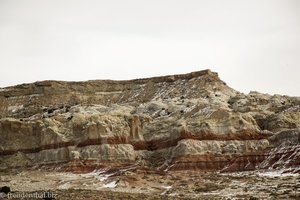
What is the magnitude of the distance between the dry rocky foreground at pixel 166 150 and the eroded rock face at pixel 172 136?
0.13 meters

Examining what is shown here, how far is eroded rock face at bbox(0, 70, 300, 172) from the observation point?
67125mm

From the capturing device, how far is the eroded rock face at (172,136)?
67125 mm

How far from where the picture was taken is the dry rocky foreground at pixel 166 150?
55.2 meters

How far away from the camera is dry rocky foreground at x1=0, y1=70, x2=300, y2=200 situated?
5519 centimetres

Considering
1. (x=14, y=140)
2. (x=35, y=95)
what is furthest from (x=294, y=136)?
(x=35, y=95)

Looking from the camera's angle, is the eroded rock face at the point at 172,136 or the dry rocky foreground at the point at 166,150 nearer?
the dry rocky foreground at the point at 166,150

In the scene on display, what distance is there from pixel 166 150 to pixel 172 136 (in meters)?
1.89

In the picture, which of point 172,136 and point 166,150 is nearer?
point 172,136

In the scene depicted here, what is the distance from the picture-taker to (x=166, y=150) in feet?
237

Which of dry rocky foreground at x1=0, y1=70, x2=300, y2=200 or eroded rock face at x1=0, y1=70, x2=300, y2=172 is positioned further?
eroded rock face at x1=0, y1=70, x2=300, y2=172

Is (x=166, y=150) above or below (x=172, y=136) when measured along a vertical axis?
below

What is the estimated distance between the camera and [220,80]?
102m

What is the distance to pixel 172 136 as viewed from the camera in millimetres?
72125

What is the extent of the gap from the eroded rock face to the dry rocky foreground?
13cm
